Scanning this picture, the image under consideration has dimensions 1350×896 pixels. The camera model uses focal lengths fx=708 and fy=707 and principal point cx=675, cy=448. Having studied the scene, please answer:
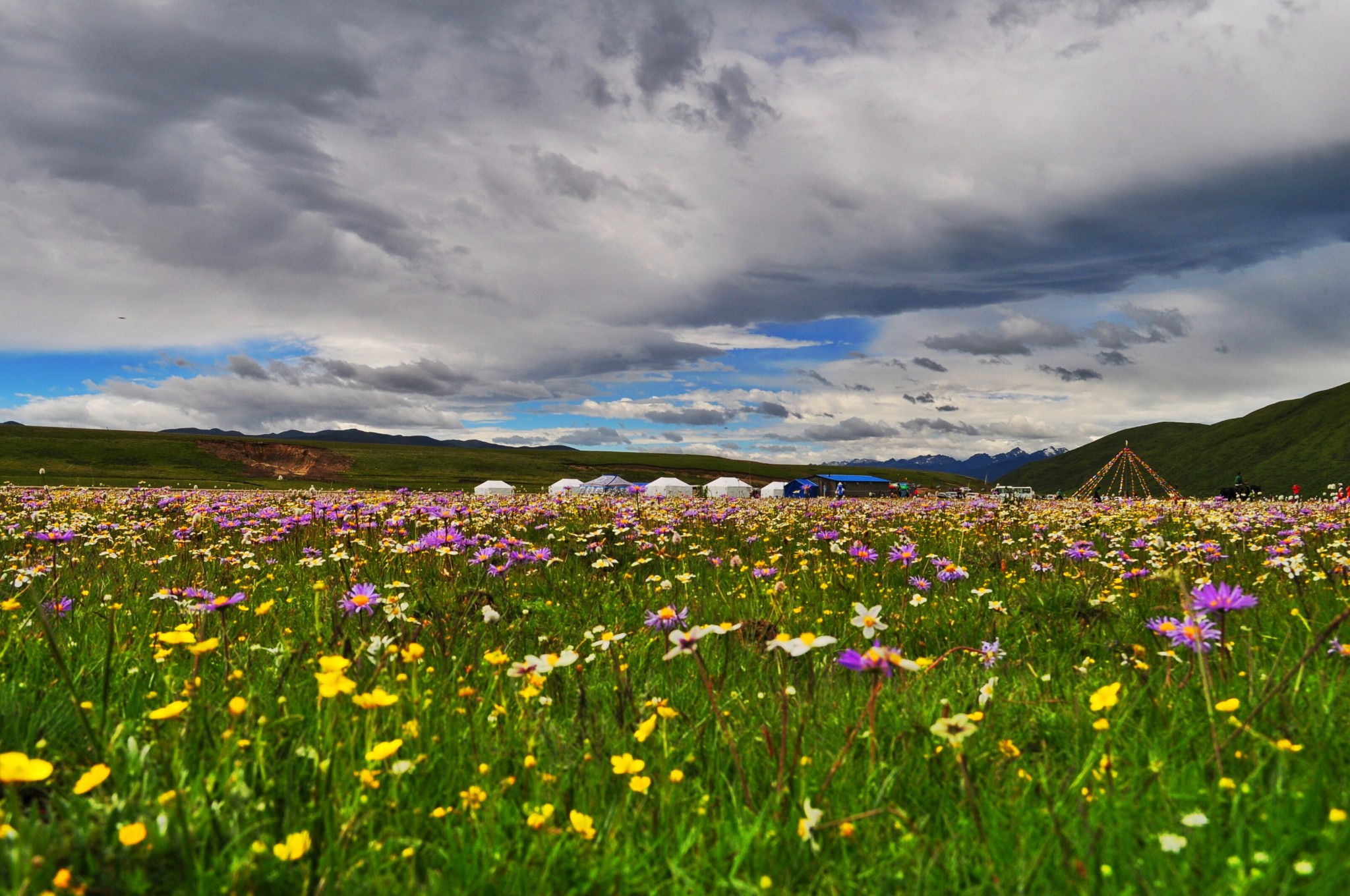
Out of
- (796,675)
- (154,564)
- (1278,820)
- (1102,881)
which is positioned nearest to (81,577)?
(154,564)

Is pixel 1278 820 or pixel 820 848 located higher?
pixel 1278 820

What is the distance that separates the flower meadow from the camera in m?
2.19

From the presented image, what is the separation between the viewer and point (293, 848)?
2084 millimetres

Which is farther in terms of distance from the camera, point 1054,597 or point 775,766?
point 1054,597

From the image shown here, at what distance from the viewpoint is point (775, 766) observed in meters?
3.03

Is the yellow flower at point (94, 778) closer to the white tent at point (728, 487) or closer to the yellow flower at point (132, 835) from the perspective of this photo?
the yellow flower at point (132, 835)

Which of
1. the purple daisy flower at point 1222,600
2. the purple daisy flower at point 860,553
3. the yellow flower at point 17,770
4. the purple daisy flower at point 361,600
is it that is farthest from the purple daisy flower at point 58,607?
the purple daisy flower at point 1222,600

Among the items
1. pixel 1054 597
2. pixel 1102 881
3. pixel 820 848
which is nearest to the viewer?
pixel 1102 881

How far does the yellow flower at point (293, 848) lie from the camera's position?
2.07m

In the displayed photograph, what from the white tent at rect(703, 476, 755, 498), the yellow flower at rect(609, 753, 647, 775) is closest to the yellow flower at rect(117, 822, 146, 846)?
the yellow flower at rect(609, 753, 647, 775)

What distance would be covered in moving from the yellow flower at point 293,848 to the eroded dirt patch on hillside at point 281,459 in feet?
526

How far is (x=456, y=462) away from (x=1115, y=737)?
186024 mm

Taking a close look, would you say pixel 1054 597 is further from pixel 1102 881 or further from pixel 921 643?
pixel 1102 881

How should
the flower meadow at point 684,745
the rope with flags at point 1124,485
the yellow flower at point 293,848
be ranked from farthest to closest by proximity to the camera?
the rope with flags at point 1124,485 < the flower meadow at point 684,745 < the yellow flower at point 293,848
